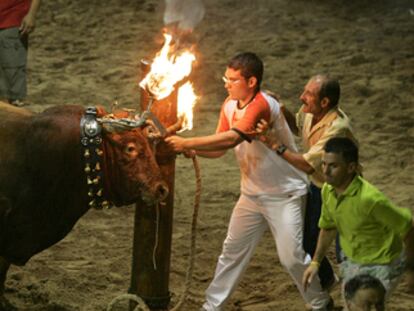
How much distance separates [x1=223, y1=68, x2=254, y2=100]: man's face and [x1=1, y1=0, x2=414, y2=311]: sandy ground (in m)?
1.54

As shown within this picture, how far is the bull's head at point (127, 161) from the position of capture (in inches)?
183

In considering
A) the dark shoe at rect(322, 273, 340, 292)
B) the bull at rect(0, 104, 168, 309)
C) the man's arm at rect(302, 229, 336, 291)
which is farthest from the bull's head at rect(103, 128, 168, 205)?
the dark shoe at rect(322, 273, 340, 292)

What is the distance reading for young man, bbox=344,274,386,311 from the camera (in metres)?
A: 4.64

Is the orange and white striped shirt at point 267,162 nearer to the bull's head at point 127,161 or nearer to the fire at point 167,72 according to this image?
the fire at point 167,72

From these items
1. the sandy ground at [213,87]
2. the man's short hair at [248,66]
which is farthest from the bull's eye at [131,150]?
the sandy ground at [213,87]

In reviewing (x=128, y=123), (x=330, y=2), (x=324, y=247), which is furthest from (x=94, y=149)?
(x=330, y=2)

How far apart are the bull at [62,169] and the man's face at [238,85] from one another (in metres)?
0.75

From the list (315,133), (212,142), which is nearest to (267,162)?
(315,133)

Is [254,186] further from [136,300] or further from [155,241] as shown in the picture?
[136,300]

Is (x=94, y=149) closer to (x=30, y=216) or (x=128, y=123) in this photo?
(x=128, y=123)

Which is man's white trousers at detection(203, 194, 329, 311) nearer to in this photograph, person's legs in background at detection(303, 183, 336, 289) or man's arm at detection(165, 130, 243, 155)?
person's legs in background at detection(303, 183, 336, 289)

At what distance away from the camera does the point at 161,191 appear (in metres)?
4.82

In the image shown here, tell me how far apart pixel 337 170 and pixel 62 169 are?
4.75 feet

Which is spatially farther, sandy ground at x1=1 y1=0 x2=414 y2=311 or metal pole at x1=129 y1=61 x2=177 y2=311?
sandy ground at x1=1 y1=0 x2=414 y2=311
